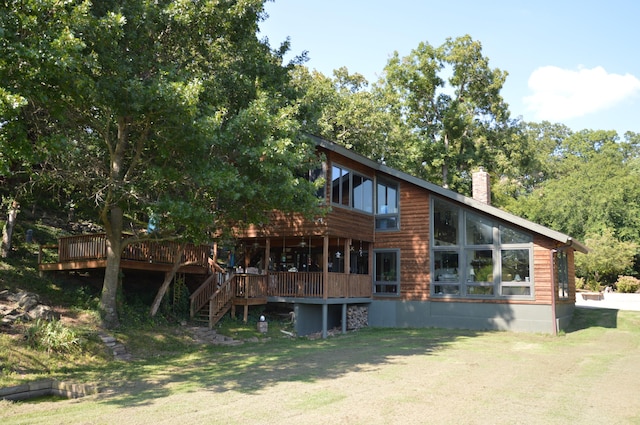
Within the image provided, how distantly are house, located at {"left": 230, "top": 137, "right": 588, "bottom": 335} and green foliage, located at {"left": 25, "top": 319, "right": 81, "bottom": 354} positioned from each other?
7.16 meters

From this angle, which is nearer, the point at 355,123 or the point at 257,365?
the point at 257,365

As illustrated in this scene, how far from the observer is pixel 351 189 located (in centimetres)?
1759

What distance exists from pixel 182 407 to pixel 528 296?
1265 centimetres

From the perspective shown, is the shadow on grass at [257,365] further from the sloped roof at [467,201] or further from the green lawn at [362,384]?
the sloped roof at [467,201]

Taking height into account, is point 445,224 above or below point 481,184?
below

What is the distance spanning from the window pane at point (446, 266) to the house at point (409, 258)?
0.12 feet

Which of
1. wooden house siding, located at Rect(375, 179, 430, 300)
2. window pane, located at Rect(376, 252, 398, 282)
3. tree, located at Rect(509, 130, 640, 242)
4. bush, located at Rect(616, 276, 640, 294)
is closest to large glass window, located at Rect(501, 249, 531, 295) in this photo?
wooden house siding, located at Rect(375, 179, 430, 300)

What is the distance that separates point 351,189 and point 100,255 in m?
8.37

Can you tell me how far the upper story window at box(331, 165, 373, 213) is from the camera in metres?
16.8

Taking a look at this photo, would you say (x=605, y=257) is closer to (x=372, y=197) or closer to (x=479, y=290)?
(x=479, y=290)

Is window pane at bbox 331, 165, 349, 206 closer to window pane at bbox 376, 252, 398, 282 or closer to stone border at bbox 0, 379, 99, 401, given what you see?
window pane at bbox 376, 252, 398, 282

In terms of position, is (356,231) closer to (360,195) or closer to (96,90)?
(360,195)

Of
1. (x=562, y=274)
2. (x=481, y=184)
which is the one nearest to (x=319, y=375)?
(x=481, y=184)

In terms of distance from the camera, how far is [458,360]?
1092cm
